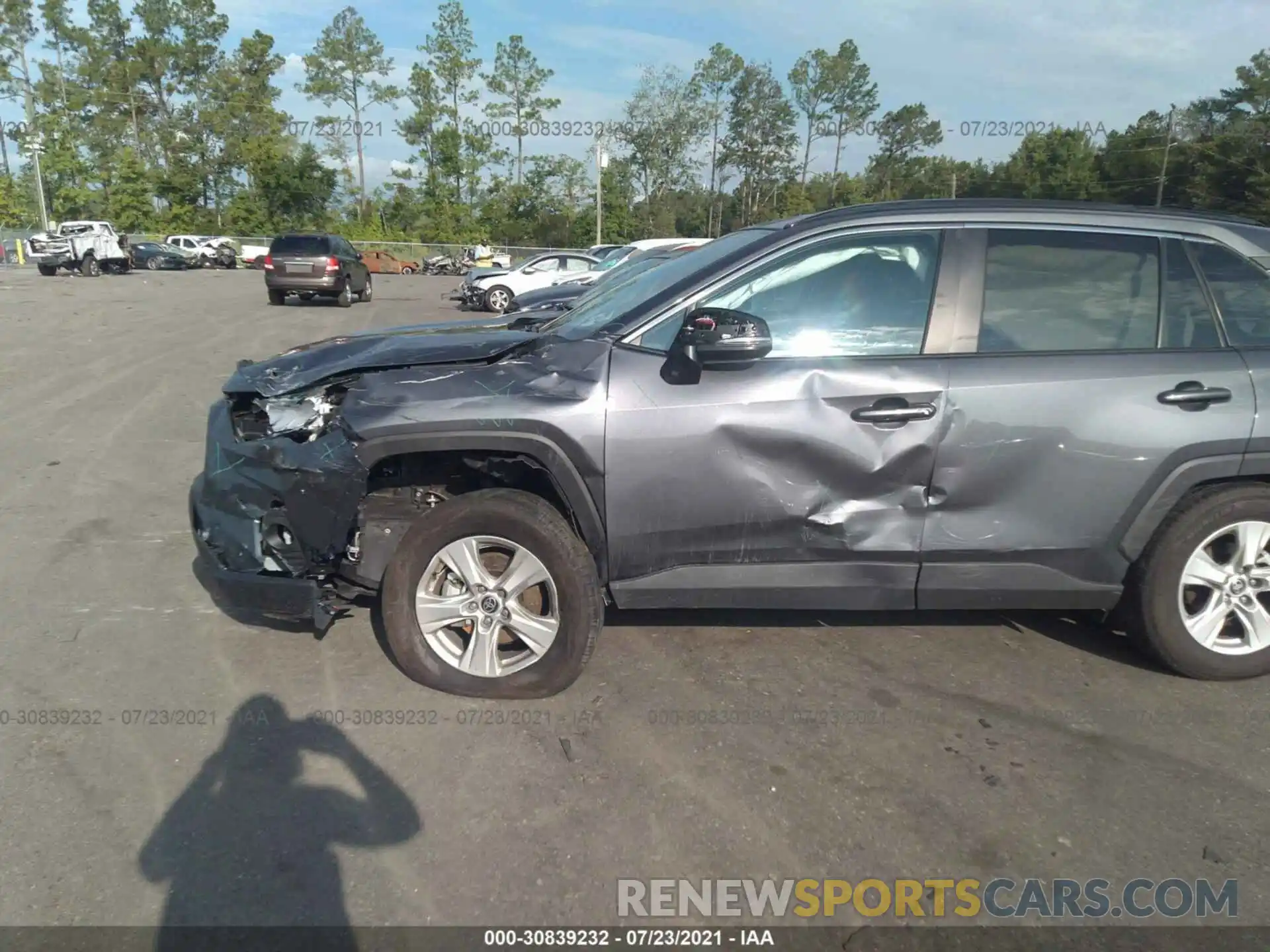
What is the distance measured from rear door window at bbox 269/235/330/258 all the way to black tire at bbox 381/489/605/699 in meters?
19.5

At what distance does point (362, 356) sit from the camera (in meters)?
3.89

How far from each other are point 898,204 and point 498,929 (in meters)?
3.21

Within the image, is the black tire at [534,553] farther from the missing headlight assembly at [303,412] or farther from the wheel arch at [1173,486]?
the wheel arch at [1173,486]

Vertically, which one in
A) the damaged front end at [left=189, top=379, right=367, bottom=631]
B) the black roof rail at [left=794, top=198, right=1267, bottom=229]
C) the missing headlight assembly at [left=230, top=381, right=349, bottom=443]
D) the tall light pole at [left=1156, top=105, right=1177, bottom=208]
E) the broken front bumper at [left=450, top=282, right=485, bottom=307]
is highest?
the tall light pole at [left=1156, top=105, right=1177, bottom=208]

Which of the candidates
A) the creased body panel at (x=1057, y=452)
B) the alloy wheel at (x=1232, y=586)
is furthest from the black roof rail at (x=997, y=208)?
the alloy wheel at (x=1232, y=586)

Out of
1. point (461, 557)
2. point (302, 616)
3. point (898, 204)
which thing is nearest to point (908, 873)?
point (461, 557)

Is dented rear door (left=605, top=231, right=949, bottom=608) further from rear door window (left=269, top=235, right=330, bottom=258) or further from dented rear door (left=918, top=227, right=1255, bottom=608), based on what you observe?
rear door window (left=269, top=235, right=330, bottom=258)

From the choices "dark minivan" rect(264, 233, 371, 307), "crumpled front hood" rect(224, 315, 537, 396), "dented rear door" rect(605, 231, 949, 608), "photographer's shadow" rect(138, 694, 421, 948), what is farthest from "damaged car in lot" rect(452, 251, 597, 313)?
"photographer's shadow" rect(138, 694, 421, 948)

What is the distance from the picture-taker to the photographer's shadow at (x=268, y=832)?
256 centimetres

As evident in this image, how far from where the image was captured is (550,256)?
2328 centimetres

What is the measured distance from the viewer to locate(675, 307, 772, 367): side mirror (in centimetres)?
336

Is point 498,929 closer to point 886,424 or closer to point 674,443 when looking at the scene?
point 674,443

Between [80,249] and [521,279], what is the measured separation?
1997cm

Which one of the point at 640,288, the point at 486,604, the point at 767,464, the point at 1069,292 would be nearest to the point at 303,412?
the point at 486,604
